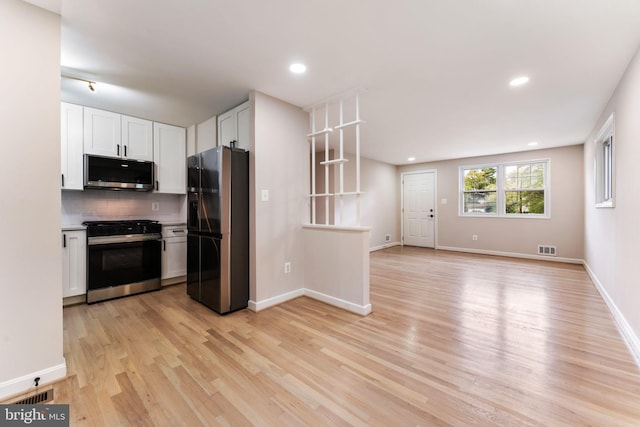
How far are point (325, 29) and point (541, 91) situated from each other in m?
2.55

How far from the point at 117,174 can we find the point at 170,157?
2.44 ft

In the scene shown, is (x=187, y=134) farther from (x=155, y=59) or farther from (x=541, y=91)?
(x=541, y=91)

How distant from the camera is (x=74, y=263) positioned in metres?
3.05

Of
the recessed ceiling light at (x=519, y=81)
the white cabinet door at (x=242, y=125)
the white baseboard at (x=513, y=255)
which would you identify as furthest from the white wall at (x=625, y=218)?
the white cabinet door at (x=242, y=125)

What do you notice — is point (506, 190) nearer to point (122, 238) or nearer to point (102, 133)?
point (122, 238)

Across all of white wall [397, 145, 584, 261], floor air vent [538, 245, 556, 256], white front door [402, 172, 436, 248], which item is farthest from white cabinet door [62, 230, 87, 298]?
floor air vent [538, 245, 556, 256]

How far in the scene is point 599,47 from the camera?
2.09m

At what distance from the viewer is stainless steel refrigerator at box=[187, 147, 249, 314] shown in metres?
2.78

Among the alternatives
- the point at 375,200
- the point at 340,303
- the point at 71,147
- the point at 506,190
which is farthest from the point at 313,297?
the point at 506,190

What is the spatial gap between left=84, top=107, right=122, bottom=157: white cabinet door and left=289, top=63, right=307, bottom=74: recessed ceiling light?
8.61 feet

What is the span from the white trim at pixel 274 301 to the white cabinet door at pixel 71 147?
262 centimetres

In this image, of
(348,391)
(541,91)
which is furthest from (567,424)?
(541,91)

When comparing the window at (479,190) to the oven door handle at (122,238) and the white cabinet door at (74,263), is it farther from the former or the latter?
the white cabinet door at (74,263)

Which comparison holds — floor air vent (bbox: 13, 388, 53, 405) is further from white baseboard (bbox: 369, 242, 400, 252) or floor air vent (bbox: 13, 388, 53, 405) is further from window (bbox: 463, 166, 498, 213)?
window (bbox: 463, 166, 498, 213)
